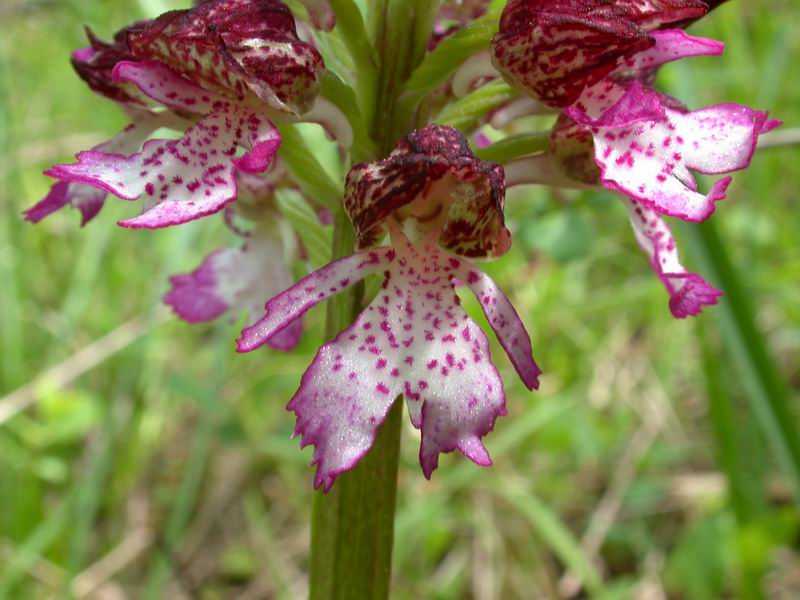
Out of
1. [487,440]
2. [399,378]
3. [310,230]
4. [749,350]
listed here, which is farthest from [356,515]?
[487,440]

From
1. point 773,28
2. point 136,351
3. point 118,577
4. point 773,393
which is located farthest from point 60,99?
point 773,393

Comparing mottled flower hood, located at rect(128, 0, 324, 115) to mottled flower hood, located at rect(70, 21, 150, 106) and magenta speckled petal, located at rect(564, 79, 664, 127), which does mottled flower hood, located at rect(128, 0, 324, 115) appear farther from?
magenta speckled petal, located at rect(564, 79, 664, 127)

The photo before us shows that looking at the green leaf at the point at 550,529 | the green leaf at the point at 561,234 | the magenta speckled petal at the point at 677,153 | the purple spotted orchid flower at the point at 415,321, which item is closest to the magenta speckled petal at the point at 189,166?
the purple spotted orchid flower at the point at 415,321

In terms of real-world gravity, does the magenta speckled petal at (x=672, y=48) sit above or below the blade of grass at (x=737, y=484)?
above

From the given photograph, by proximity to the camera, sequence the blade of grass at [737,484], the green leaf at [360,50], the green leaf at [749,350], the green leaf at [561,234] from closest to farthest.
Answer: the green leaf at [360,50] → the green leaf at [749,350] → the blade of grass at [737,484] → the green leaf at [561,234]

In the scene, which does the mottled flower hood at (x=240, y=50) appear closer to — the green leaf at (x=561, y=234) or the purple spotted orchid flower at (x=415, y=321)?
the purple spotted orchid flower at (x=415, y=321)

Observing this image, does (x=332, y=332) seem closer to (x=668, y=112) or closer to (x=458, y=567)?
(x=668, y=112)
